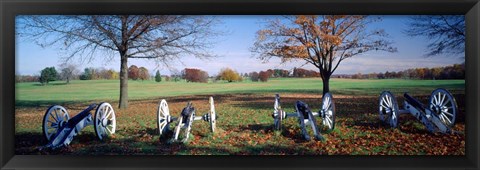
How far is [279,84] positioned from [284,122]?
504mm

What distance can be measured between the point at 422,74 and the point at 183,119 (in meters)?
3.17

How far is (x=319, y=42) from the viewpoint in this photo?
5691 mm

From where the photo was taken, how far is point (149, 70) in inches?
223

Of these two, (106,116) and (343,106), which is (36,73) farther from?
(343,106)

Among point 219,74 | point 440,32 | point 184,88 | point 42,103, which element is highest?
point 440,32

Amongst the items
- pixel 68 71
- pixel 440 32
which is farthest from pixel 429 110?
pixel 68 71

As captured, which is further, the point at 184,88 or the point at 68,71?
the point at 184,88

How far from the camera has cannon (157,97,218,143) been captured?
5.56 metres

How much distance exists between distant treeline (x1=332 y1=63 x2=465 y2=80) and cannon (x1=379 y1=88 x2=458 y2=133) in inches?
7.8

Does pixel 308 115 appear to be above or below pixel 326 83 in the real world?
below

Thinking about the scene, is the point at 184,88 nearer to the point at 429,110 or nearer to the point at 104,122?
the point at 104,122

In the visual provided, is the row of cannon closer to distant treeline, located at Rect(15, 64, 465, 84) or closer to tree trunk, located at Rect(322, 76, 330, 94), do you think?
tree trunk, located at Rect(322, 76, 330, 94)

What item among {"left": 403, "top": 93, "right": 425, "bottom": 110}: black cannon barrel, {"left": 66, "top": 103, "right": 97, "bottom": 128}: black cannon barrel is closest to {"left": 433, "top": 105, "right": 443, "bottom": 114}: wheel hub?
{"left": 403, "top": 93, "right": 425, "bottom": 110}: black cannon barrel
